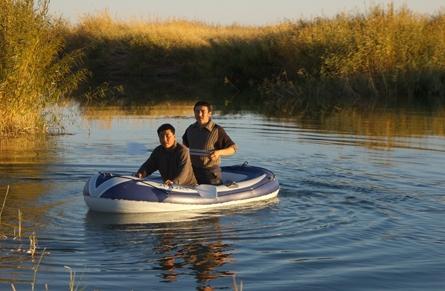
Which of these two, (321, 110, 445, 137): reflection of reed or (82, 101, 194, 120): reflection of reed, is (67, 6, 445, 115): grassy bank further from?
(321, 110, 445, 137): reflection of reed

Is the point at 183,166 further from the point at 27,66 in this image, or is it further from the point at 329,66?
the point at 329,66

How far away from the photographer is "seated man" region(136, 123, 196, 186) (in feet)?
32.2

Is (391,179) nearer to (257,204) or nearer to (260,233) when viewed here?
(257,204)

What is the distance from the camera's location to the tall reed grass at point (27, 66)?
1502 centimetres

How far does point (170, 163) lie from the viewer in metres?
9.96

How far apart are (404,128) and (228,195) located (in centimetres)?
927

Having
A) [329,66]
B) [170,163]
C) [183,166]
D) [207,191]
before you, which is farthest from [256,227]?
[329,66]

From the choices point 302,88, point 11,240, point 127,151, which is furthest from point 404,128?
point 11,240

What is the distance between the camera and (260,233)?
8.62m

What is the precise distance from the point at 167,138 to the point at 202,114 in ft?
3.12

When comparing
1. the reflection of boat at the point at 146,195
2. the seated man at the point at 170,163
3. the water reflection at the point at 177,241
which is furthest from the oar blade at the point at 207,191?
the water reflection at the point at 177,241

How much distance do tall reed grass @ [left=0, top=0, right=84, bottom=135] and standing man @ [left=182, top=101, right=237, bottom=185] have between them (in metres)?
5.38

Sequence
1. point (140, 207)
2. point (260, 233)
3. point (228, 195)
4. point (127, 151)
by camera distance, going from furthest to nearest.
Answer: point (127, 151) < point (228, 195) < point (140, 207) < point (260, 233)

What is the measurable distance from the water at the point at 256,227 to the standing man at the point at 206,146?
0.72 metres
